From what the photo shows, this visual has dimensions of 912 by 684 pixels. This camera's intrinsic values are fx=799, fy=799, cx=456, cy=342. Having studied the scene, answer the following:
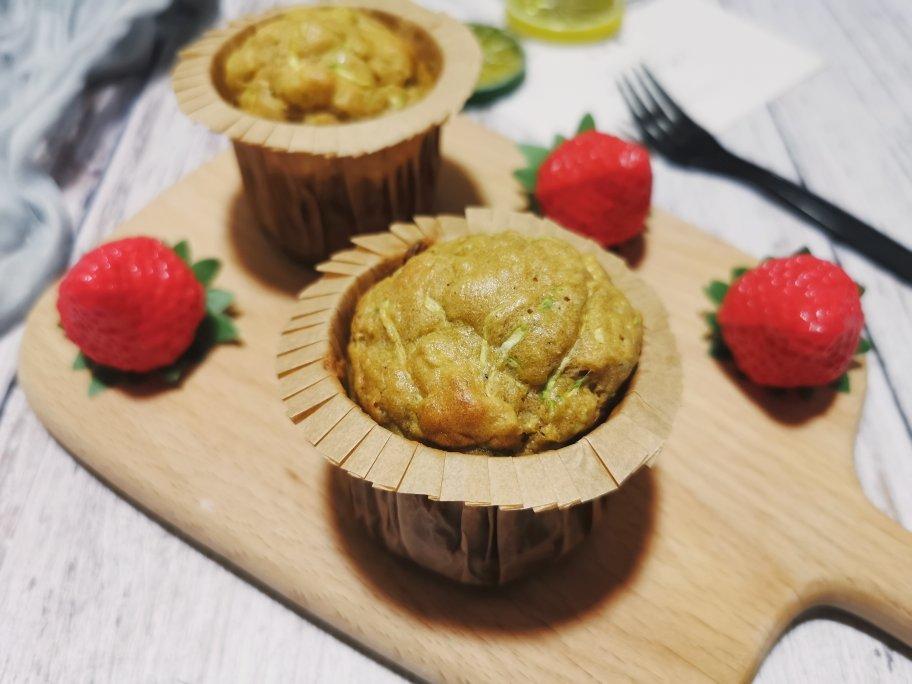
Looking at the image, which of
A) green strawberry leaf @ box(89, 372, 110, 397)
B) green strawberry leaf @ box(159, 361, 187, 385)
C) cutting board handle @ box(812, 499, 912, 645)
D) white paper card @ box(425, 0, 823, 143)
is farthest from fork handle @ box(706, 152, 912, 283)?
green strawberry leaf @ box(89, 372, 110, 397)

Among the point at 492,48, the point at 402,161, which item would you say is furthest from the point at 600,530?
the point at 492,48

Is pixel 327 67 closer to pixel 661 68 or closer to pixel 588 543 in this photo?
pixel 588 543

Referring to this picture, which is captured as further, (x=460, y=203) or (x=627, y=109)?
(x=627, y=109)

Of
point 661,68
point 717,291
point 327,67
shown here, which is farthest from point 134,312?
point 661,68

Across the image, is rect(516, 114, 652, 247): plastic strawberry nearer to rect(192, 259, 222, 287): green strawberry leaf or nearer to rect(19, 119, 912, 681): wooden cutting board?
rect(19, 119, 912, 681): wooden cutting board

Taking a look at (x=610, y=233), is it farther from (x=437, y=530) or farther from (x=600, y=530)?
(x=437, y=530)

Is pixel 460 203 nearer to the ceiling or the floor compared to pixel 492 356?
nearer to the floor
